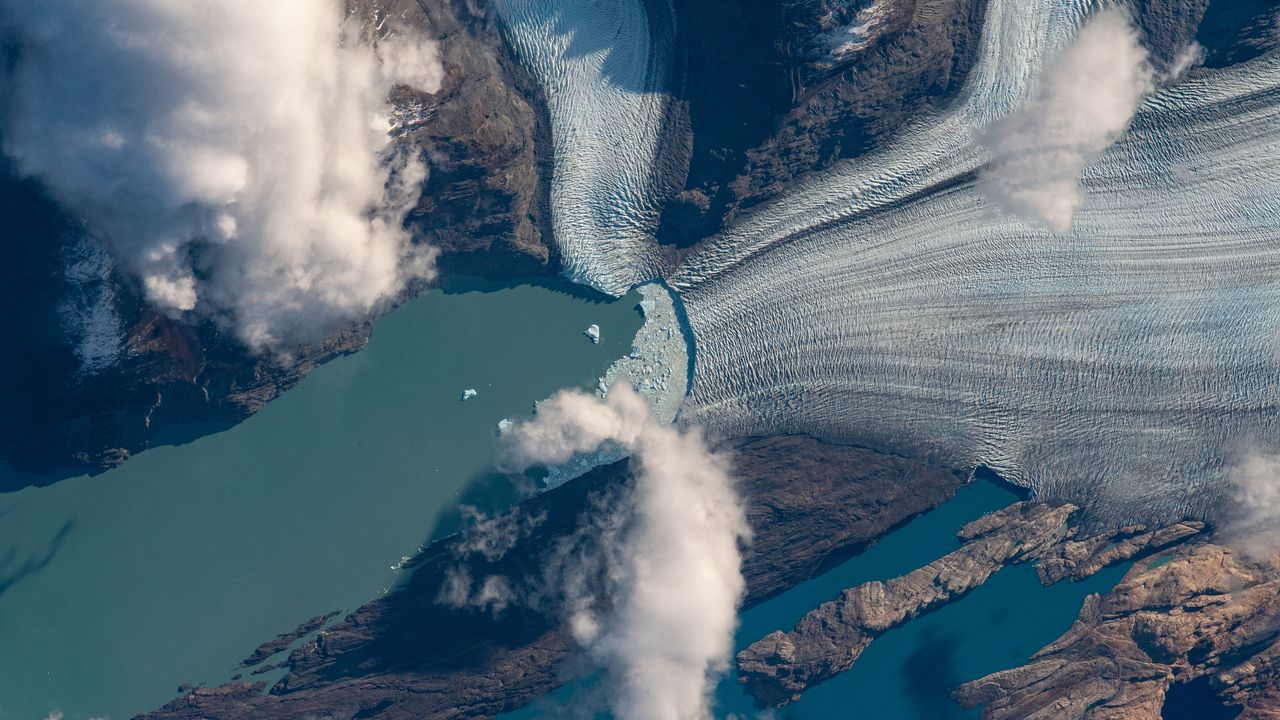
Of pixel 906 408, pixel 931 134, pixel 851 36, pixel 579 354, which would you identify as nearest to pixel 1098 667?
pixel 906 408

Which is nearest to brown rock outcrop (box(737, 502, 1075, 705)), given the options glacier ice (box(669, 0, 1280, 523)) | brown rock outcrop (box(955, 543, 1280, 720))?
glacier ice (box(669, 0, 1280, 523))

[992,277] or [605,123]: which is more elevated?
[605,123]

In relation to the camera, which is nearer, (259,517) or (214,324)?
(214,324)

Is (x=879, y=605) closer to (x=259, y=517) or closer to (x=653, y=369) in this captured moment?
(x=653, y=369)

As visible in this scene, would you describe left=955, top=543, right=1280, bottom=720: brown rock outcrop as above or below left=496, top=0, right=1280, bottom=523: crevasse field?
below

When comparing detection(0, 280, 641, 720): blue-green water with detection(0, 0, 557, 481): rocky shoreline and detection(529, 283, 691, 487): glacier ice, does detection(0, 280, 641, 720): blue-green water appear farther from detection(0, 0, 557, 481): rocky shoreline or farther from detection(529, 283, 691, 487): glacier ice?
detection(529, 283, 691, 487): glacier ice

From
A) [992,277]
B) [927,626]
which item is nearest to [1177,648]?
[927,626]
